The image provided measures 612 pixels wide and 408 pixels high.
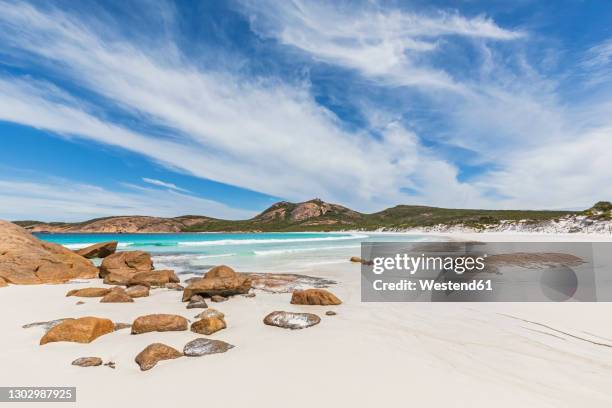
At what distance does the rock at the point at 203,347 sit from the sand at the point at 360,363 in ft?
0.61

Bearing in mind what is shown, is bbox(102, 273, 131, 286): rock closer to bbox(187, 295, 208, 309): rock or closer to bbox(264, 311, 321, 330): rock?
bbox(187, 295, 208, 309): rock

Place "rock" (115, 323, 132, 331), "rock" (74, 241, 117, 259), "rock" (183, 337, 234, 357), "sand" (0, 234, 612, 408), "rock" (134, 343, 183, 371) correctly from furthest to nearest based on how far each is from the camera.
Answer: "rock" (74, 241, 117, 259), "rock" (115, 323, 132, 331), "rock" (183, 337, 234, 357), "rock" (134, 343, 183, 371), "sand" (0, 234, 612, 408)

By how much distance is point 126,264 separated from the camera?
1606 centimetres

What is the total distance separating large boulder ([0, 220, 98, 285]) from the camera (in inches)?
542

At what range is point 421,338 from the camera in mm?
6359

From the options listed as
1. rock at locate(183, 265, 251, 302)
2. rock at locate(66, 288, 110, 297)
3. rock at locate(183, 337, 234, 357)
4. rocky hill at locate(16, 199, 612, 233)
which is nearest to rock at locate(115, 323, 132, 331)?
rock at locate(183, 337, 234, 357)

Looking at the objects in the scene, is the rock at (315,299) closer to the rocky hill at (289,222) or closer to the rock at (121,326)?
the rock at (121,326)

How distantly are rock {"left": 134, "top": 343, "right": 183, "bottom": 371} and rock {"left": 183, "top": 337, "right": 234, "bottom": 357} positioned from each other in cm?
18

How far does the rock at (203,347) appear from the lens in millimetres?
5441

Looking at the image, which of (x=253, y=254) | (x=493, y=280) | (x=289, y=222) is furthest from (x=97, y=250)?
(x=289, y=222)

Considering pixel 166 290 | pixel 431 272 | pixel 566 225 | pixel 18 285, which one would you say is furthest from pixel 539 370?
pixel 566 225

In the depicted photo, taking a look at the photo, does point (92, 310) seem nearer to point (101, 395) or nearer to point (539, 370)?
point (101, 395)

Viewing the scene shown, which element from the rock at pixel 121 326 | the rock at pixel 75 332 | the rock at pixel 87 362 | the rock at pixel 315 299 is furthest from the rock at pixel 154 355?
the rock at pixel 315 299

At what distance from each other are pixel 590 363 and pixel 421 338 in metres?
2.72
